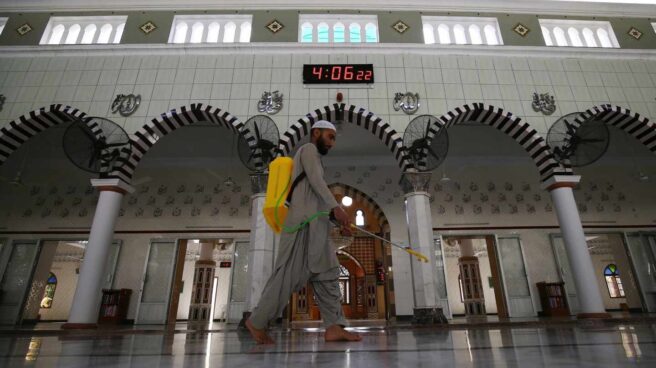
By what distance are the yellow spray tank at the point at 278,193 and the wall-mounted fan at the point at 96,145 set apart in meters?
5.02

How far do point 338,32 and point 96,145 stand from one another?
539 cm

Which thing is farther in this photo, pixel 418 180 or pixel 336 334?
pixel 418 180

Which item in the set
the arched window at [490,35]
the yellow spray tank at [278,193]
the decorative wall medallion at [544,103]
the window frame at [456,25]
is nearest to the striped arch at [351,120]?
the window frame at [456,25]

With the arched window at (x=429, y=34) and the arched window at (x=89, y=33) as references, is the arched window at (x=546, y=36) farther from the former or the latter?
the arched window at (x=89, y=33)

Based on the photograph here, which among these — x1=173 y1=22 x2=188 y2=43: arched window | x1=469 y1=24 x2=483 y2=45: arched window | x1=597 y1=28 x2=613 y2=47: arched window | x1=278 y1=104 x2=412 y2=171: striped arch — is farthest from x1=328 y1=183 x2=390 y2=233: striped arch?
x1=597 y1=28 x2=613 y2=47: arched window

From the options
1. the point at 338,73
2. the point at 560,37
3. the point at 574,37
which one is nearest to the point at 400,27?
the point at 338,73

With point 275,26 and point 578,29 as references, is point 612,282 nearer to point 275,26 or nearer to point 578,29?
point 578,29

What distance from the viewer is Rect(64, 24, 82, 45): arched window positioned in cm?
768

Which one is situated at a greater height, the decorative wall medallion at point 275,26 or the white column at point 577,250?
the decorative wall medallion at point 275,26

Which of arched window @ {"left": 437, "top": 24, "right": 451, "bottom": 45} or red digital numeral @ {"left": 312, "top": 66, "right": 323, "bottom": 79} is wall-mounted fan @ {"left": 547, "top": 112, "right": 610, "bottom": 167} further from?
red digital numeral @ {"left": 312, "top": 66, "right": 323, "bottom": 79}

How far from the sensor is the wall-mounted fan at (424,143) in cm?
612

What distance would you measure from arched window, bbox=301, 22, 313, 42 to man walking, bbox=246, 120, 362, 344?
6.17 m

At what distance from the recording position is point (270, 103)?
22.1 feet

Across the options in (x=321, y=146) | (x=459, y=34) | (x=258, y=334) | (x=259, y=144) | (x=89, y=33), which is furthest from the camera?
(x=459, y=34)
